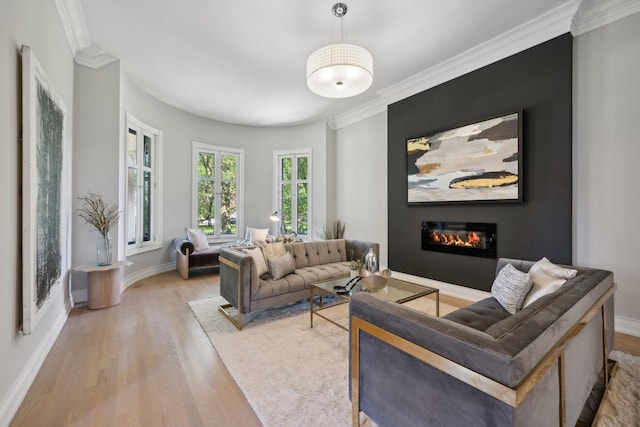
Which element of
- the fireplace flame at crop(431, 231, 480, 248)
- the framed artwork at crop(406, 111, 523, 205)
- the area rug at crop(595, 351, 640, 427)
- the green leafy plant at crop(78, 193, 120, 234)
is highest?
the framed artwork at crop(406, 111, 523, 205)

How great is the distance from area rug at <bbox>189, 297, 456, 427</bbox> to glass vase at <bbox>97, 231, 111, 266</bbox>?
4.30 feet

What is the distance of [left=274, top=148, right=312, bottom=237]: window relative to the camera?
6.64 meters

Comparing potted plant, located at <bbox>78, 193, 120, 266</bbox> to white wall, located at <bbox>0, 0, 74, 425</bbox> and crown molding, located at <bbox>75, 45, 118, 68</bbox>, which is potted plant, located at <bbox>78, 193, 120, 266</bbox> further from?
crown molding, located at <bbox>75, 45, 118, 68</bbox>

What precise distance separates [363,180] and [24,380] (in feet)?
16.5

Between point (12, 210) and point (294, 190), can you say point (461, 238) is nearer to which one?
point (294, 190)

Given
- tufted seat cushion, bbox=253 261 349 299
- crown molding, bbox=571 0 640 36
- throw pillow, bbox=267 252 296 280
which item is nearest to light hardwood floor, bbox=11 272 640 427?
tufted seat cushion, bbox=253 261 349 299

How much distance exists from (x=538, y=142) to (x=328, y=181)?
3.84m

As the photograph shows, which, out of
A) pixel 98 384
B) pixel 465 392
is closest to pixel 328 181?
pixel 98 384

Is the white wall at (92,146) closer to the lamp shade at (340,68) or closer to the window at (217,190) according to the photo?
the window at (217,190)

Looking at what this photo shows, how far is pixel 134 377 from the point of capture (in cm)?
204

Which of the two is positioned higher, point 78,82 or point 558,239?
point 78,82

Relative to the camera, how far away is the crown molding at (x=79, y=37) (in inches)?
108

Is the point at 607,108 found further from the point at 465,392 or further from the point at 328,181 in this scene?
the point at 328,181

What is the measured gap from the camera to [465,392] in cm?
99
